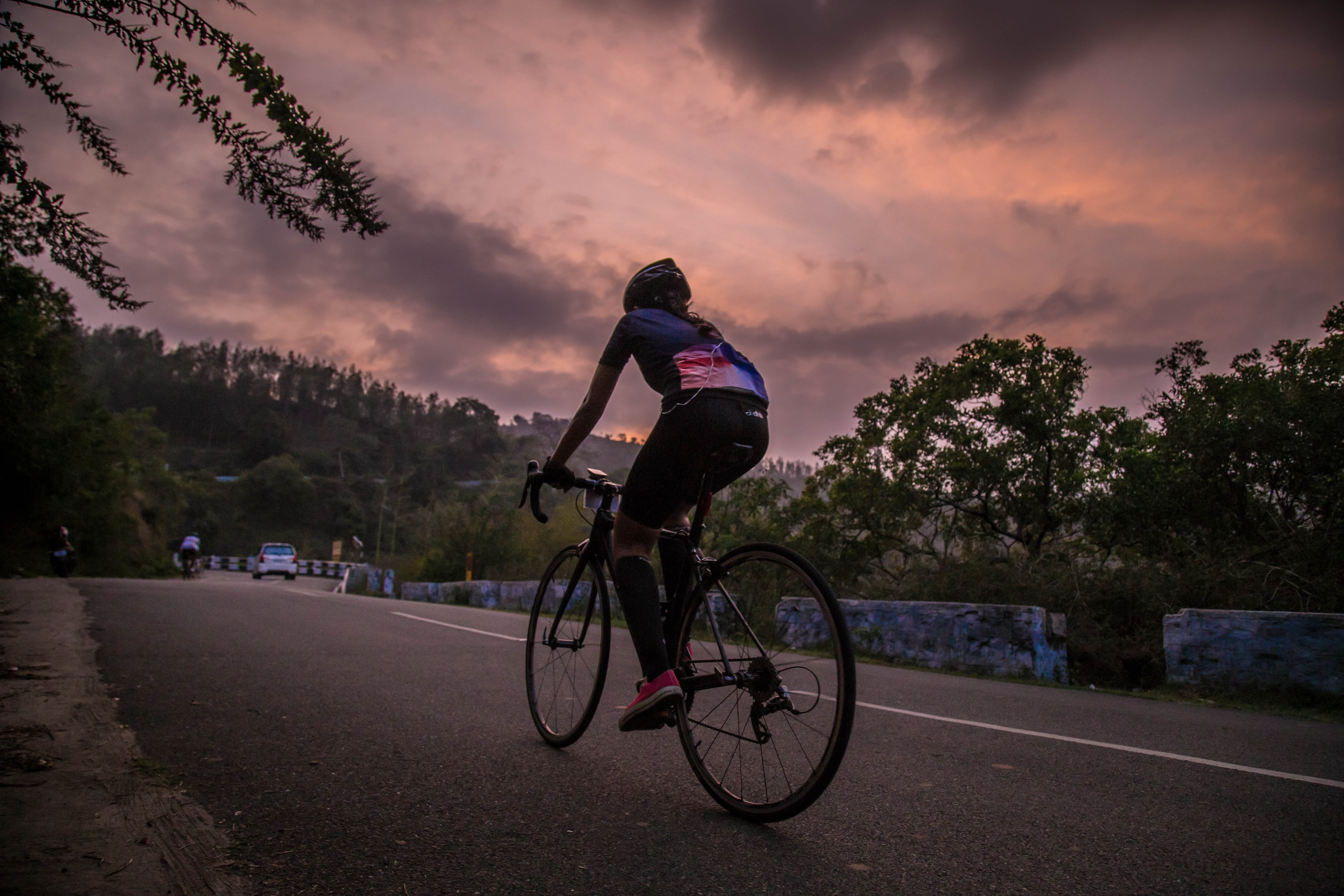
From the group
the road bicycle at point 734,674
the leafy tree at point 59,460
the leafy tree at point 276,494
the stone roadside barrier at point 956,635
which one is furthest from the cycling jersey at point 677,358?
the leafy tree at point 276,494

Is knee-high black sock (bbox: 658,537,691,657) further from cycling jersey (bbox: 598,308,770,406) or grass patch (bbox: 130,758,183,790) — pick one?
grass patch (bbox: 130,758,183,790)

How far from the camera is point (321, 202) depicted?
9.39ft

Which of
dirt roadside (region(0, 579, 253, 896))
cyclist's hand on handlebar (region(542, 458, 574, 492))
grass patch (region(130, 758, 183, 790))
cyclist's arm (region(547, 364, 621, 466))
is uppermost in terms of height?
cyclist's arm (region(547, 364, 621, 466))

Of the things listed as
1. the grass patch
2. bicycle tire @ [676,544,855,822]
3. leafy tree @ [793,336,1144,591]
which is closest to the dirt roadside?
the grass patch

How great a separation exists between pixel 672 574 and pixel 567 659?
873 millimetres

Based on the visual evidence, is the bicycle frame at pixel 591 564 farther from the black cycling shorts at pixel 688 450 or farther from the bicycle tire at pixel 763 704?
the bicycle tire at pixel 763 704

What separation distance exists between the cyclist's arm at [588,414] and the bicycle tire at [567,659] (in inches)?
18.4

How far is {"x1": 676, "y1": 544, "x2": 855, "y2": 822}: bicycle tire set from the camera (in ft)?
7.42

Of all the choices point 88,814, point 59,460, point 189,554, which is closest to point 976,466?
point 88,814

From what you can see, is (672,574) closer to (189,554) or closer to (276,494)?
(189,554)

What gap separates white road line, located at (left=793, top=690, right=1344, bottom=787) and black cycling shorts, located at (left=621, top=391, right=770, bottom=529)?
0.74 meters

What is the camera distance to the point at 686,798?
8.49 feet

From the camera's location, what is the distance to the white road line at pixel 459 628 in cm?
800

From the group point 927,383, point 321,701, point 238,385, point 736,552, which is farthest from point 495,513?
point 238,385
